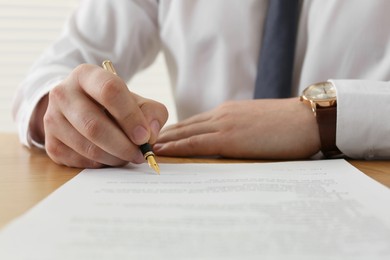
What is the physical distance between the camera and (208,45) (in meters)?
1.06

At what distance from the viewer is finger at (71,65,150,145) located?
61 cm

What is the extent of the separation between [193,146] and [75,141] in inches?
7.1

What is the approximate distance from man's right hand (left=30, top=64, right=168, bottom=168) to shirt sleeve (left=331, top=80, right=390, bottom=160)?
242 millimetres

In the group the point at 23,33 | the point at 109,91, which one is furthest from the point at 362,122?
the point at 23,33

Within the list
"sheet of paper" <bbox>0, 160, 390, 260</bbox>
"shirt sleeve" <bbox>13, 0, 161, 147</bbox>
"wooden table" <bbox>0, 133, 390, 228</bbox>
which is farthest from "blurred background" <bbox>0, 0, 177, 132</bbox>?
"sheet of paper" <bbox>0, 160, 390, 260</bbox>

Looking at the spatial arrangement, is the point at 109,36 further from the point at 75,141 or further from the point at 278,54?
the point at 75,141

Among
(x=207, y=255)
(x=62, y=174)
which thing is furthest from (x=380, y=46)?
(x=207, y=255)

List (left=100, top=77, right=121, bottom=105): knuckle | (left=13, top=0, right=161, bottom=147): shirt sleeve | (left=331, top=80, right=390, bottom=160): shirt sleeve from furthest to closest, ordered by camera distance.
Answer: (left=13, top=0, right=161, bottom=147): shirt sleeve
(left=331, top=80, right=390, bottom=160): shirt sleeve
(left=100, top=77, right=121, bottom=105): knuckle

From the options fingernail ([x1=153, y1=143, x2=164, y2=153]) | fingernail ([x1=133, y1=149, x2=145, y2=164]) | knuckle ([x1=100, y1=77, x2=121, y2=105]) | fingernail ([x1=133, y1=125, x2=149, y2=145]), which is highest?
knuckle ([x1=100, y1=77, x2=121, y2=105])

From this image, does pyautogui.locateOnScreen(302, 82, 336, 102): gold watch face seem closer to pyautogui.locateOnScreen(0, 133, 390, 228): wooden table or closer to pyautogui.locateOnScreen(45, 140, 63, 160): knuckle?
pyautogui.locateOnScreen(0, 133, 390, 228): wooden table

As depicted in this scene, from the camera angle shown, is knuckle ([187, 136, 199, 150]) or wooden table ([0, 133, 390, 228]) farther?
knuckle ([187, 136, 199, 150])

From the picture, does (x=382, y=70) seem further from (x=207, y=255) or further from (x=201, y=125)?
(x=207, y=255)

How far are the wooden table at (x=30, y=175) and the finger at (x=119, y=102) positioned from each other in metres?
0.09

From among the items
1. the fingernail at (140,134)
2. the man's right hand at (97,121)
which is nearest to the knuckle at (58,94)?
the man's right hand at (97,121)
